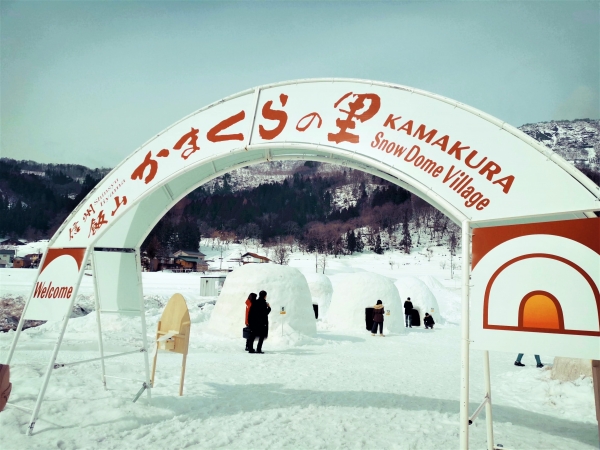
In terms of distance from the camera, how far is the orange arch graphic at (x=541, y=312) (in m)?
2.92

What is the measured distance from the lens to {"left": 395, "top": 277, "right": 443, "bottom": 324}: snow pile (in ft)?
79.0

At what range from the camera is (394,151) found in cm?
367

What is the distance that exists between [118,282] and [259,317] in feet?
15.4

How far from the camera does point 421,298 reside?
965 inches

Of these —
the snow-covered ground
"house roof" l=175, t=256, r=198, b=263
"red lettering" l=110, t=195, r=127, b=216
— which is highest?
"house roof" l=175, t=256, r=198, b=263

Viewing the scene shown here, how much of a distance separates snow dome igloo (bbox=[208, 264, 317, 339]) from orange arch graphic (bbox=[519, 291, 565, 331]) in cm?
1027

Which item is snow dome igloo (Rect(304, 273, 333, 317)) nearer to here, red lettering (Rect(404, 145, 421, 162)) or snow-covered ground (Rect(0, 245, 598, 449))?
snow-covered ground (Rect(0, 245, 598, 449))

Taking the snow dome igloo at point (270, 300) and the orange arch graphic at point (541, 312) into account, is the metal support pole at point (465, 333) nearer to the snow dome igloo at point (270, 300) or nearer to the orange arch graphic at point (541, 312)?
the orange arch graphic at point (541, 312)

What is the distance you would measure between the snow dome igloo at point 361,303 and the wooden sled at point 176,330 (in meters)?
12.8

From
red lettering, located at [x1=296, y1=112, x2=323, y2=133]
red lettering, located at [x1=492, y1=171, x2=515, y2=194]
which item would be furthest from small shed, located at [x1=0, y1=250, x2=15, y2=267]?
red lettering, located at [x1=492, y1=171, x2=515, y2=194]

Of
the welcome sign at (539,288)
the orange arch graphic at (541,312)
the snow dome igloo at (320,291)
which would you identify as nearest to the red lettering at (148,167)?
the welcome sign at (539,288)

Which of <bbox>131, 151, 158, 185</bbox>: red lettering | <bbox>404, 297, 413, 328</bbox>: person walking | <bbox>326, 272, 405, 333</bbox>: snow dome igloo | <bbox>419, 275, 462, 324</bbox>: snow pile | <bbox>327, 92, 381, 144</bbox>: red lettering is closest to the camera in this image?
<bbox>327, 92, 381, 144</bbox>: red lettering

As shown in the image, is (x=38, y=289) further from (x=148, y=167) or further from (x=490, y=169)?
(x=490, y=169)

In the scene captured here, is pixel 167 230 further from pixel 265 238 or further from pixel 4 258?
pixel 265 238
